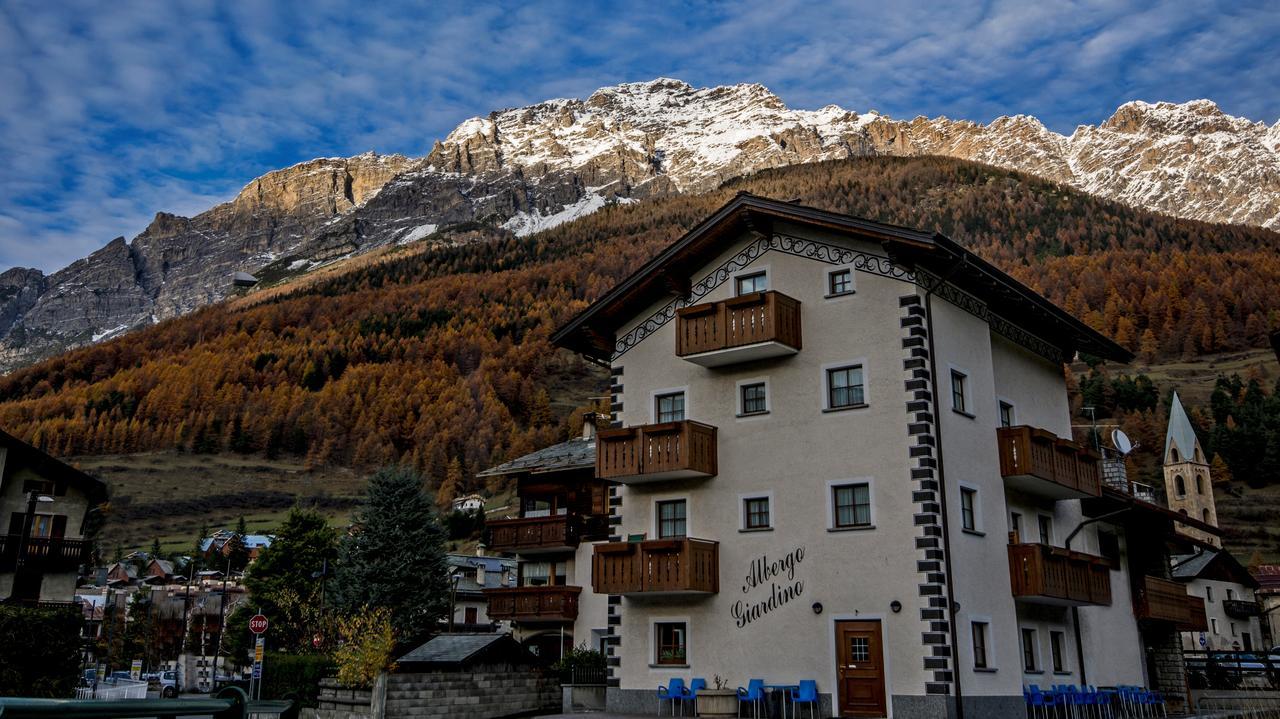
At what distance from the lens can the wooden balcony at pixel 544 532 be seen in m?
40.3

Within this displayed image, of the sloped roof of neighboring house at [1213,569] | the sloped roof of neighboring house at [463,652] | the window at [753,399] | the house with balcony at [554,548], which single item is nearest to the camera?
the sloped roof of neighboring house at [463,652]

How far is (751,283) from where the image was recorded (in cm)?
3044

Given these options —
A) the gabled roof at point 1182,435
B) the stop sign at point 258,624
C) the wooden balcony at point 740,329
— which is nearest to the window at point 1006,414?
the wooden balcony at point 740,329

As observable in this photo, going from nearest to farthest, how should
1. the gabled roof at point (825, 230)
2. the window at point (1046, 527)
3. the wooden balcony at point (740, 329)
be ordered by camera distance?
the gabled roof at point (825, 230)
the wooden balcony at point (740, 329)
the window at point (1046, 527)

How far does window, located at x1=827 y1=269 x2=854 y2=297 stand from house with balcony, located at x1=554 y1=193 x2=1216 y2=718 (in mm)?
60

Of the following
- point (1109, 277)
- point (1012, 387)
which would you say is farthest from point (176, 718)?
point (1109, 277)

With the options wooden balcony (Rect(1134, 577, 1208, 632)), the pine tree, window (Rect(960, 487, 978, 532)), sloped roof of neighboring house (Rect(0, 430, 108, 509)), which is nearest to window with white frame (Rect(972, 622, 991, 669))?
window (Rect(960, 487, 978, 532))

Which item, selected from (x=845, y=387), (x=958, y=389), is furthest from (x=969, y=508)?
(x=845, y=387)

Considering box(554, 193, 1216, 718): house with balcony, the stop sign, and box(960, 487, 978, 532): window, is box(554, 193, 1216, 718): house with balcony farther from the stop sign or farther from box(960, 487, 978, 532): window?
the stop sign

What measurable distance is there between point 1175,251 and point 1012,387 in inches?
6428

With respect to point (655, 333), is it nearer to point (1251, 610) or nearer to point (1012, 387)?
point (1012, 387)

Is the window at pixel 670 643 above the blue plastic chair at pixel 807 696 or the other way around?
above

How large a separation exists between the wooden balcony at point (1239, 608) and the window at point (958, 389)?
5949 cm

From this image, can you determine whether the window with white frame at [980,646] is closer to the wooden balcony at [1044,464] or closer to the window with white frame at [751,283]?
the wooden balcony at [1044,464]
